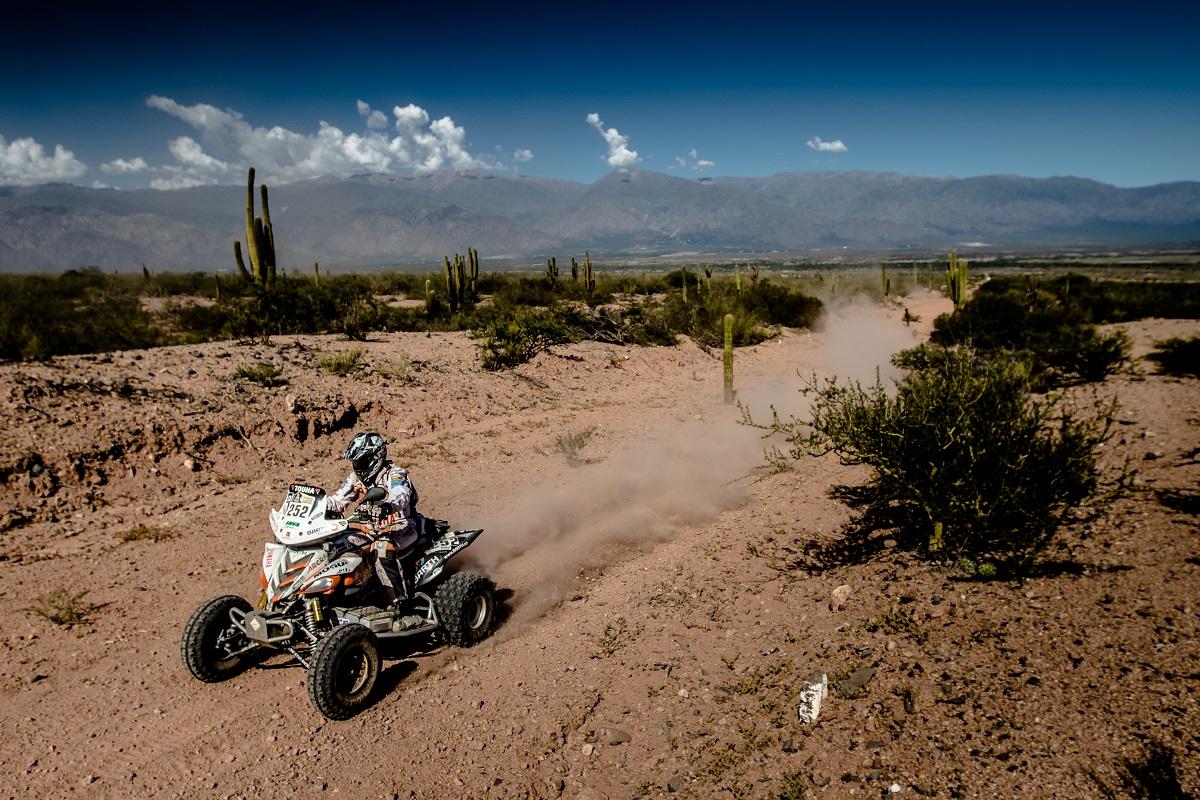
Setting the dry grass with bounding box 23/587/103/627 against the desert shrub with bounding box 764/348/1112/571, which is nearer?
the desert shrub with bounding box 764/348/1112/571

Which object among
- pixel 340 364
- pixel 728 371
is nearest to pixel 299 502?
pixel 340 364

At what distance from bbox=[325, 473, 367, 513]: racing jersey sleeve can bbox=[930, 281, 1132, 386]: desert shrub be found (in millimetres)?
5940

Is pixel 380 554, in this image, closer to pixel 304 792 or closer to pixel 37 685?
pixel 304 792

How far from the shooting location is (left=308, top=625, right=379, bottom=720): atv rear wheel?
4.20 meters

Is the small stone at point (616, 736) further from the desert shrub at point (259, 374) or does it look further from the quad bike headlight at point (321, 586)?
the desert shrub at point (259, 374)

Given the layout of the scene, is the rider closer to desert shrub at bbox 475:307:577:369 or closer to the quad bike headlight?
the quad bike headlight

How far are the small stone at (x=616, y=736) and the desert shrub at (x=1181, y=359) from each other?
1306cm

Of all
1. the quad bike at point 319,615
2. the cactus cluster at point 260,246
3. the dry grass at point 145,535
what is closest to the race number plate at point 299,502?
the quad bike at point 319,615

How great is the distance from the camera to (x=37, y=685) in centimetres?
489

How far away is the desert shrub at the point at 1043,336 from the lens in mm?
12039

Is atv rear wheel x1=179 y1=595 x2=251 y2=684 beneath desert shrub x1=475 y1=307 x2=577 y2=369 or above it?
beneath

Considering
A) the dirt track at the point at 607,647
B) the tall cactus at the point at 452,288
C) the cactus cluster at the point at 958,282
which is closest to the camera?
the dirt track at the point at 607,647

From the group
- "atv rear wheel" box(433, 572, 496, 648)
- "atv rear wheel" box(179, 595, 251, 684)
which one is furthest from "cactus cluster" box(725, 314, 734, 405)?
"atv rear wheel" box(179, 595, 251, 684)

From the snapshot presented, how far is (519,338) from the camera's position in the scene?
1648 centimetres
